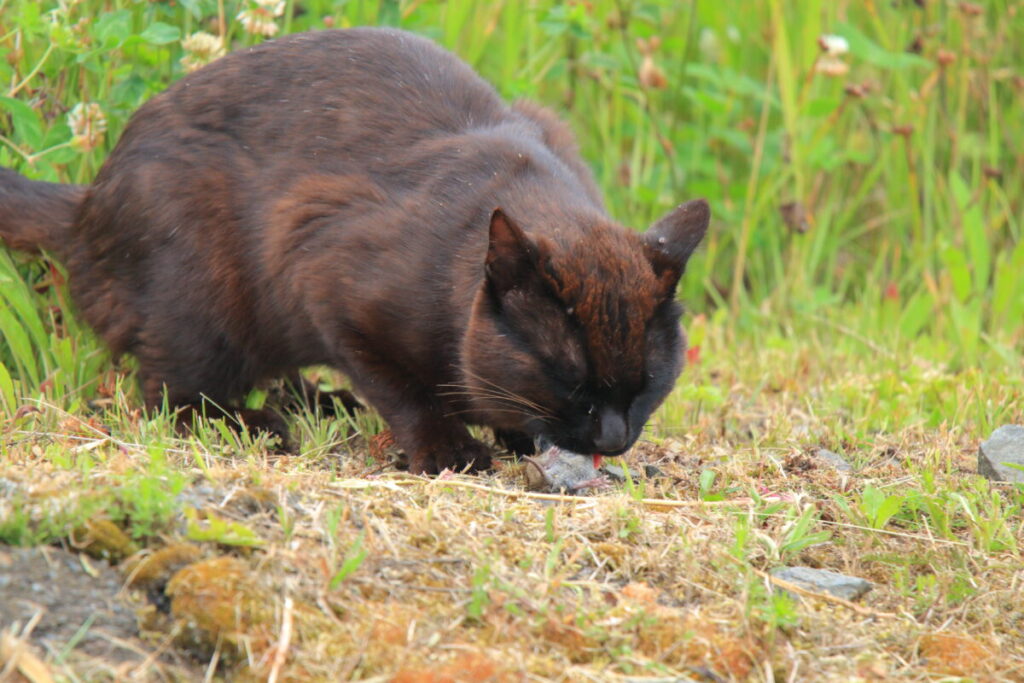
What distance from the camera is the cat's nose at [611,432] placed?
294 centimetres

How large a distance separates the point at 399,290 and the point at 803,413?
1.51 metres

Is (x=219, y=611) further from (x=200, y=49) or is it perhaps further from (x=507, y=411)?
(x=200, y=49)

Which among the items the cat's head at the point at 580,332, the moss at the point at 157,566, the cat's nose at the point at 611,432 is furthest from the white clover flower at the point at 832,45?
the moss at the point at 157,566

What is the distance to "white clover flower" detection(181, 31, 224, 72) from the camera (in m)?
4.04

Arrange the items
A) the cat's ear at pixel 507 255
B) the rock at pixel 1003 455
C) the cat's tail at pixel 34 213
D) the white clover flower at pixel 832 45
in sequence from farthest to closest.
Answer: the white clover flower at pixel 832 45 → the cat's tail at pixel 34 213 → the rock at pixel 1003 455 → the cat's ear at pixel 507 255

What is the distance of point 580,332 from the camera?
2.94 meters

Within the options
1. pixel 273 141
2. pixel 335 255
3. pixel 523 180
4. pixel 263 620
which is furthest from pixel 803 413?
pixel 263 620

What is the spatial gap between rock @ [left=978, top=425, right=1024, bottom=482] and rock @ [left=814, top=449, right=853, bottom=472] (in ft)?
1.16

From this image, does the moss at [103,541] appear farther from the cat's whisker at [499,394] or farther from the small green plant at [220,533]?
the cat's whisker at [499,394]

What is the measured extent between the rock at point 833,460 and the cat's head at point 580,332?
0.57 meters

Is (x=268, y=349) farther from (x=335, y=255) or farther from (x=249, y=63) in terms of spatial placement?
(x=249, y=63)

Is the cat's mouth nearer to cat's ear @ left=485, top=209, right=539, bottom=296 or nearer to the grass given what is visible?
the grass

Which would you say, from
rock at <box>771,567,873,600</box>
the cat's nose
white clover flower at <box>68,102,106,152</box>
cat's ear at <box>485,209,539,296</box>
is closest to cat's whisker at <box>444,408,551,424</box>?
the cat's nose

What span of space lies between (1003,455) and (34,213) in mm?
3034
